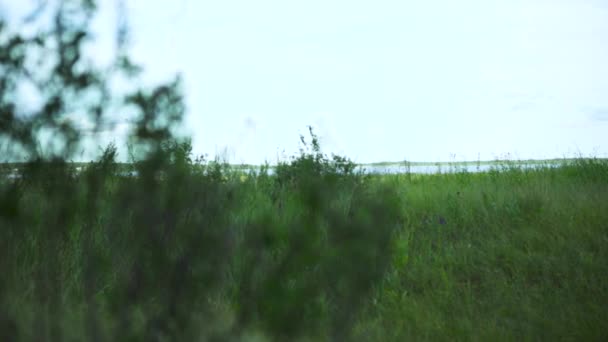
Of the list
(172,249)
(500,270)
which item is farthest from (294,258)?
(500,270)

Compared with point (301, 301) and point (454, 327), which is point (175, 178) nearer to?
point (301, 301)

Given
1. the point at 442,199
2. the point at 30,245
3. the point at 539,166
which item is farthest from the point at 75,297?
the point at 539,166

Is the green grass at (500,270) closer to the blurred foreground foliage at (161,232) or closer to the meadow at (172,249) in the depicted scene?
the meadow at (172,249)

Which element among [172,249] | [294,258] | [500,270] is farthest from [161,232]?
[500,270]

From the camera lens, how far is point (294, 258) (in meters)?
1.69

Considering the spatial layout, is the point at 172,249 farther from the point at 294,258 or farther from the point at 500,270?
the point at 500,270

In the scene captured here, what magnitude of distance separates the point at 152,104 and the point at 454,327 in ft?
10.4

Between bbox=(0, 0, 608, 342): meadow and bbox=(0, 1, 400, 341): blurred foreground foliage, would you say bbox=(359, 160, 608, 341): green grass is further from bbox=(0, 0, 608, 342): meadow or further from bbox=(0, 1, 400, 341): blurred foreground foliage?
bbox=(0, 1, 400, 341): blurred foreground foliage

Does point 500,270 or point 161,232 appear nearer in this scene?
point 161,232

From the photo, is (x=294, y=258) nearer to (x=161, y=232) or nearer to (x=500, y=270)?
(x=161, y=232)

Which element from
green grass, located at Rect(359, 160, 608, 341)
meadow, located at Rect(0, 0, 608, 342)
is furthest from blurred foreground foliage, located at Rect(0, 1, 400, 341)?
green grass, located at Rect(359, 160, 608, 341)

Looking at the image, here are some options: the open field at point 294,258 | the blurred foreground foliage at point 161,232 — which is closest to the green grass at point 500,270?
the open field at point 294,258

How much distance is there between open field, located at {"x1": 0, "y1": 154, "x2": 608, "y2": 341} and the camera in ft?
5.69

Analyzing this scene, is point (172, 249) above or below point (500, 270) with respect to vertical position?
above
